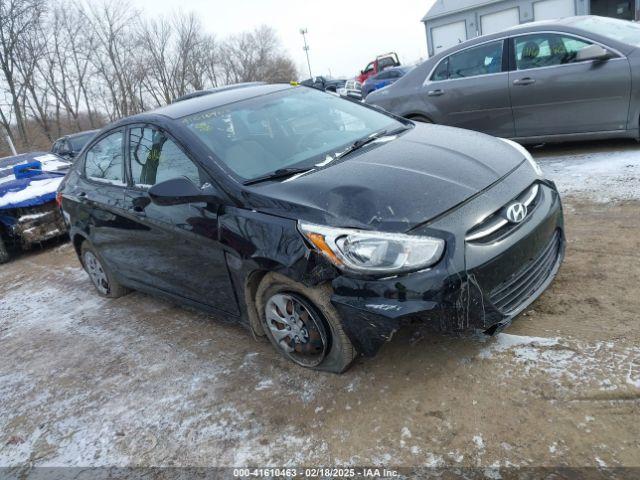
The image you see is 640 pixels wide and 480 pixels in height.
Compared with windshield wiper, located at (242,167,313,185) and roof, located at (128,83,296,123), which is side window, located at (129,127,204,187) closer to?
roof, located at (128,83,296,123)

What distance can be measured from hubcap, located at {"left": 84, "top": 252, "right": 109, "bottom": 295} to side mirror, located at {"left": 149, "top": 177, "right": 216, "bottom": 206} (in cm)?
213

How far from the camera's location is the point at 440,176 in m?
2.79

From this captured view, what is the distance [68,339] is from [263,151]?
2418 mm

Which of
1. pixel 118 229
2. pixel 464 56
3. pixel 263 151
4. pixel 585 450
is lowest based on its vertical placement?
pixel 585 450

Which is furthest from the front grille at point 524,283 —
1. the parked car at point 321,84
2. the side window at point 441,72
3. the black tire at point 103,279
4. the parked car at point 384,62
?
the parked car at point 384,62

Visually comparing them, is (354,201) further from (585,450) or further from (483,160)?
(585,450)

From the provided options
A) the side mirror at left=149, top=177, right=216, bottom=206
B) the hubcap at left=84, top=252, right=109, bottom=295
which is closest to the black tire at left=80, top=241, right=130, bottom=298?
the hubcap at left=84, top=252, right=109, bottom=295

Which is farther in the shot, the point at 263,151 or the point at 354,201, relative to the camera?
the point at 263,151

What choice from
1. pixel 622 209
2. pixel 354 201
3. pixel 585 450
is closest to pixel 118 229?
pixel 354 201

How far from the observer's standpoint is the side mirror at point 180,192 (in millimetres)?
3012

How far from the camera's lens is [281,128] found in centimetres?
358

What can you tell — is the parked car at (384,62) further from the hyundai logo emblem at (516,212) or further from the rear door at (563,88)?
the hyundai logo emblem at (516,212)

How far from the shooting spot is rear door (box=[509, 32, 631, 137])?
543 centimetres

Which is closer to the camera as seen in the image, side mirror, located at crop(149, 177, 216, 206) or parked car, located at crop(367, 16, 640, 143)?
side mirror, located at crop(149, 177, 216, 206)
